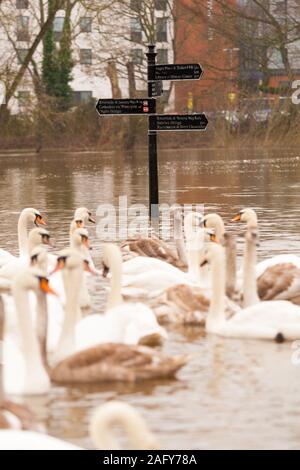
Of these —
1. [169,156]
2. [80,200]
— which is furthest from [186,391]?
[169,156]

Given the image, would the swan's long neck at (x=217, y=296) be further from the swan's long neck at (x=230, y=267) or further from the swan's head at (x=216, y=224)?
the swan's head at (x=216, y=224)

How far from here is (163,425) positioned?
7.62 metres

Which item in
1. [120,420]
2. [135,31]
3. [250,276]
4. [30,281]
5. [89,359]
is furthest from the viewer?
[135,31]

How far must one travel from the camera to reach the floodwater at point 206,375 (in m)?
7.52

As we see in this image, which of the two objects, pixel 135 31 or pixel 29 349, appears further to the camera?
pixel 135 31

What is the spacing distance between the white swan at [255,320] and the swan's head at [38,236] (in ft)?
8.80

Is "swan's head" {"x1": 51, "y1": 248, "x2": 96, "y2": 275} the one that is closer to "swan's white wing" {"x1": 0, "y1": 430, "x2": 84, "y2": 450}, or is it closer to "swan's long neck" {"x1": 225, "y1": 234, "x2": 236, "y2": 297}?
"swan's long neck" {"x1": 225, "y1": 234, "x2": 236, "y2": 297}

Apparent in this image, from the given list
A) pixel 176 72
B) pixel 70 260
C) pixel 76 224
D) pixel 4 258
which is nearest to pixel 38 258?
pixel 70 260

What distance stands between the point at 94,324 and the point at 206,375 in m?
0.85

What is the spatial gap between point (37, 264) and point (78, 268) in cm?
115

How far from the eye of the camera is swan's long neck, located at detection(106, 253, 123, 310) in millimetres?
10375

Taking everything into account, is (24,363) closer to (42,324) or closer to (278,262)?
(42,324)

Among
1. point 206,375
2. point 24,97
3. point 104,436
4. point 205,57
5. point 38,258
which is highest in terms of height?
point 205,57

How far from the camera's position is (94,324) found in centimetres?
921
